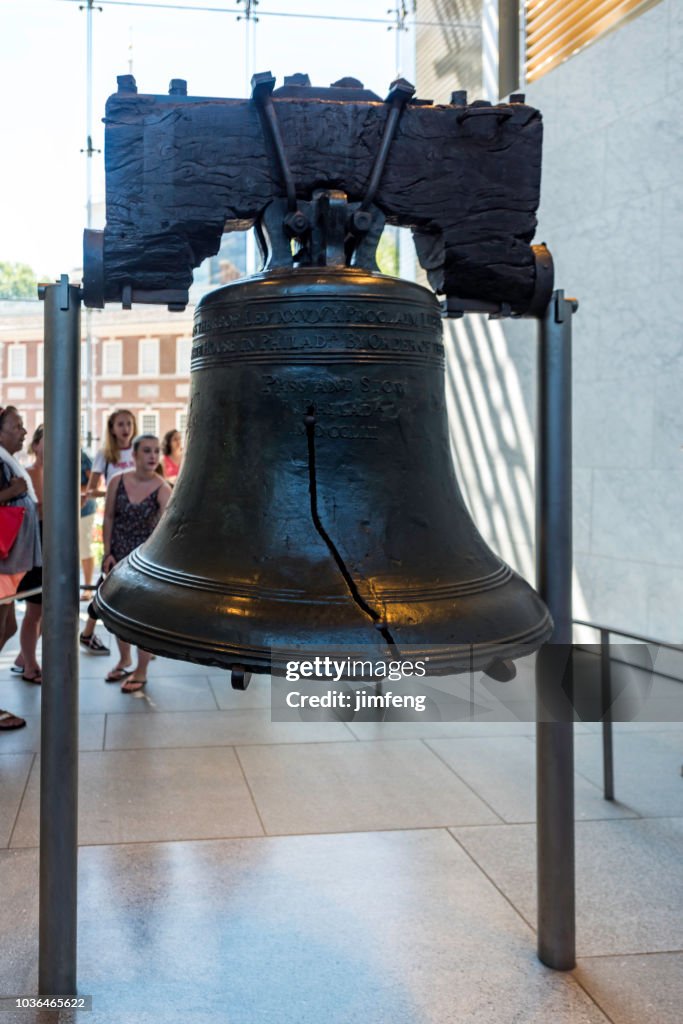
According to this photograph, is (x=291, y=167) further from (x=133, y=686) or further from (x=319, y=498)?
(x=133, y=686)

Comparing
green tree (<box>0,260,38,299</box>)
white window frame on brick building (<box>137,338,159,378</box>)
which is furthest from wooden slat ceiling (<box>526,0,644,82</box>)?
Answer: white window frame on brick building (<box>137,338,159,378</box>)

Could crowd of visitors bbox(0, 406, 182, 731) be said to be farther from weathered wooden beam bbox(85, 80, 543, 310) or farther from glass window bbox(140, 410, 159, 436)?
glass window bbox(140, 410, 159, 436)

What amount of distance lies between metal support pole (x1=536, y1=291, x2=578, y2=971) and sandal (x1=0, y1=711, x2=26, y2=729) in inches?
138

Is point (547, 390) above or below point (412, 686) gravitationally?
above

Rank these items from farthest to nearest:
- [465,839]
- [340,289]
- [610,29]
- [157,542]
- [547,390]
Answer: [610,29] → [465,839] → [547,390] → [157,542] → [340,289]

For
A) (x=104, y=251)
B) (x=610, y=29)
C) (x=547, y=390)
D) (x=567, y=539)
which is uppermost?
(x=610, y=29)

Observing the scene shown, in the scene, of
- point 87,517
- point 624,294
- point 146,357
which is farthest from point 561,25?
point 146,357

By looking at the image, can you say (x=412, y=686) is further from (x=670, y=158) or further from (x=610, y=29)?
(x=610, y=29)

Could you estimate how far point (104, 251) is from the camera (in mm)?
2275

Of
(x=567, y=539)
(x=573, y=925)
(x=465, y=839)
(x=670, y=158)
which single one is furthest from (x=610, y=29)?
(x=573, y=925)

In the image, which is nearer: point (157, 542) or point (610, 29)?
point (157, 542)

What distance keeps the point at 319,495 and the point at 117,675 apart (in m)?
5.10

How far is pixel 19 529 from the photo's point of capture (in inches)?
192

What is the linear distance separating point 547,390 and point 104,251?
1.36 m
